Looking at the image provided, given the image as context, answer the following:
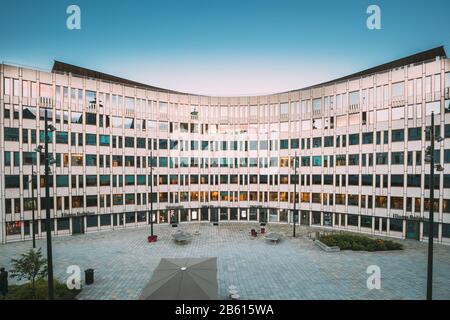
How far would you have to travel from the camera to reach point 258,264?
66.3 feet

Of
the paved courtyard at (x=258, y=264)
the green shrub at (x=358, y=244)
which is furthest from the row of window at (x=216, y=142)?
the green shrub at (x=358, y=244)

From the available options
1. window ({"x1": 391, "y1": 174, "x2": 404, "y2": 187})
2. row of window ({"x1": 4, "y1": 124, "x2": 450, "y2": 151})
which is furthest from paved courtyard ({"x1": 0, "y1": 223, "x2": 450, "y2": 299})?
row of window ({"x1": 4, "y1": 124, "x2": 450, "y2": 151})

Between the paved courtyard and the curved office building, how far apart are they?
4.63 m

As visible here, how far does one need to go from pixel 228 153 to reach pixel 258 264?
70.2 feet

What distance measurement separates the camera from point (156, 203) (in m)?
36.4

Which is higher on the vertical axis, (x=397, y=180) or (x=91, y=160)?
(x=91, y=160)

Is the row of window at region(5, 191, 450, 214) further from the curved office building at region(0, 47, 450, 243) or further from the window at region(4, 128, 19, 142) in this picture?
the window at region(4, 128, 19, 142)

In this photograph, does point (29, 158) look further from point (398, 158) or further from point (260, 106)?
point (398, 158)

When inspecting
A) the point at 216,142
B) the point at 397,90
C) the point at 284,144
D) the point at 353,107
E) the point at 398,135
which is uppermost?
the point at 397,90

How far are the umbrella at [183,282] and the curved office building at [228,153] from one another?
13.6 meters

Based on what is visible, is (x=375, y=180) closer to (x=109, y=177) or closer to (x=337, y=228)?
(x=337, y=228)

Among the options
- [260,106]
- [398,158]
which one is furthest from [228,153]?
[398,158]

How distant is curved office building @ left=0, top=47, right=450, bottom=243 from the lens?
2783cm
